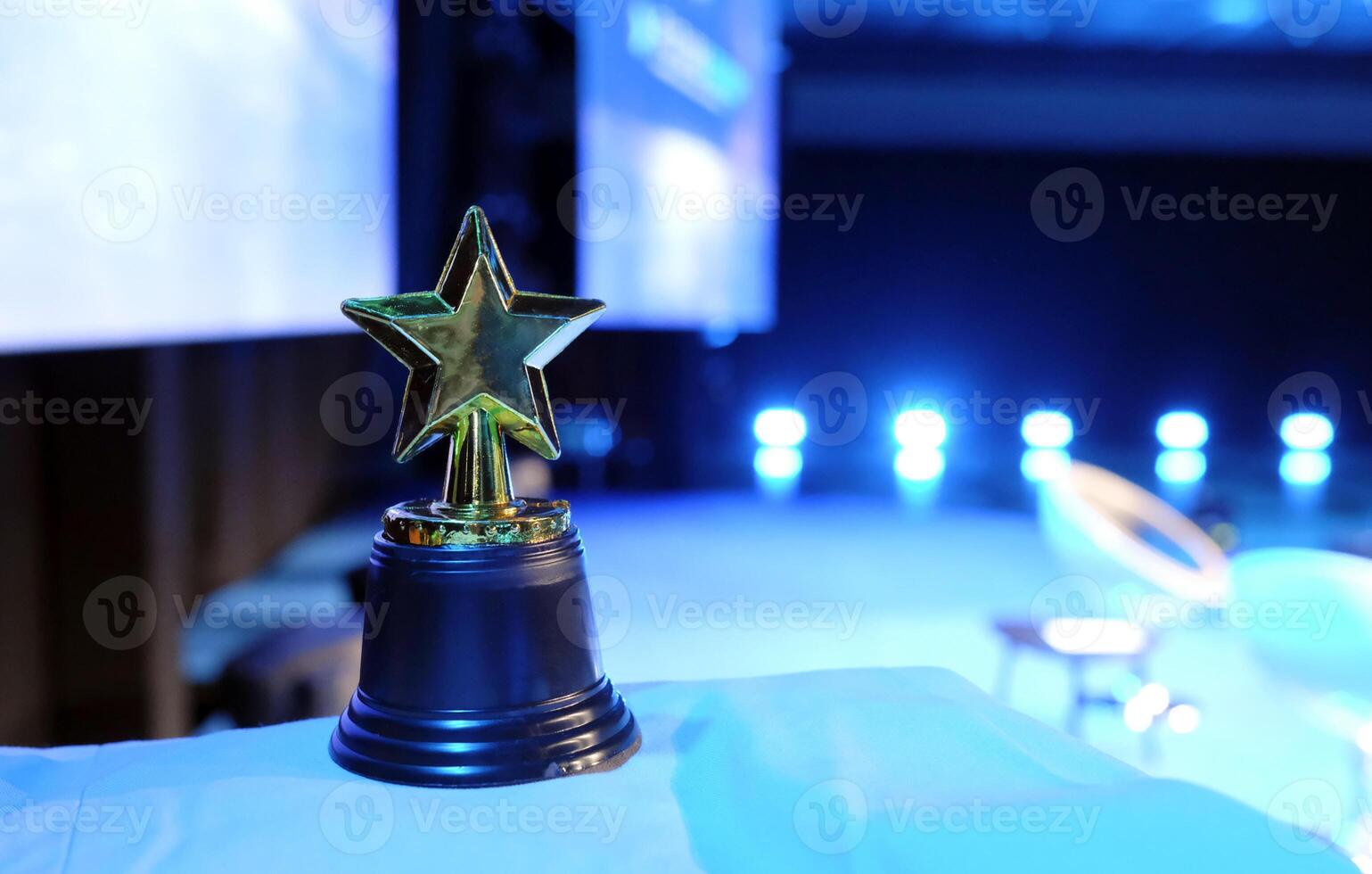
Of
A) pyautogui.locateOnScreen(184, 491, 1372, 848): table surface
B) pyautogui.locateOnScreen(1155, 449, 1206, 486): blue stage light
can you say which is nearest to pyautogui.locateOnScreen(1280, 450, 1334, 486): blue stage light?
pyautogui.locateOnScreen(1155, 449, 1206, 486): blue stage light

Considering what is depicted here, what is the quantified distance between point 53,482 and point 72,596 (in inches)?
6.1

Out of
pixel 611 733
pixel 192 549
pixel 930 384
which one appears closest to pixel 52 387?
pixel 192 549

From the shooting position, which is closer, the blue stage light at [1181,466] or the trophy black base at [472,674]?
the trophy black base at [472,674]

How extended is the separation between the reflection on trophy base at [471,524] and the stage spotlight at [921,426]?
7.22 meters

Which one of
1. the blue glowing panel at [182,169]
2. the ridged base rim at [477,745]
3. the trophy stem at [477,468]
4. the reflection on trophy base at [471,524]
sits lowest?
the ridged base rim at [477,745]

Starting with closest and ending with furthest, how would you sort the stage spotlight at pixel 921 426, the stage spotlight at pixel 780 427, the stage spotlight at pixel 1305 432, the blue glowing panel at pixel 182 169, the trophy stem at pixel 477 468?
the trophy stem at pixel 477 468
the blue glowing panel at pixel 182 169
the stage spotlight at pixel 780 427
the stage spotlight at pixel 921 426
the stage spotlight at pixel 1305 432

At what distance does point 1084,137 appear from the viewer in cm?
755

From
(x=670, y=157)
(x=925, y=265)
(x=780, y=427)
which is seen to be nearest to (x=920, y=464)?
(x=780, y=427)

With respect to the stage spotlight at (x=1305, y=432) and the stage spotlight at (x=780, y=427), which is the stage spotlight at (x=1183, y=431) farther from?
the stage spotlight at (x=780, y=427)

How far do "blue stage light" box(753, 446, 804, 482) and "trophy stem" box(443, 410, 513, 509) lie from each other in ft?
19.4

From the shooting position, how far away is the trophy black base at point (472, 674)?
0.67 metres

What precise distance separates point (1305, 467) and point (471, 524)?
800 cm

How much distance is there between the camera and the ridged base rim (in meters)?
0.66

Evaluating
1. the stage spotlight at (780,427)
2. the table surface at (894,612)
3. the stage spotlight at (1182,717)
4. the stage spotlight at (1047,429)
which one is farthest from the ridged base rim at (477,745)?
the stage spotlight at (1047,429)
